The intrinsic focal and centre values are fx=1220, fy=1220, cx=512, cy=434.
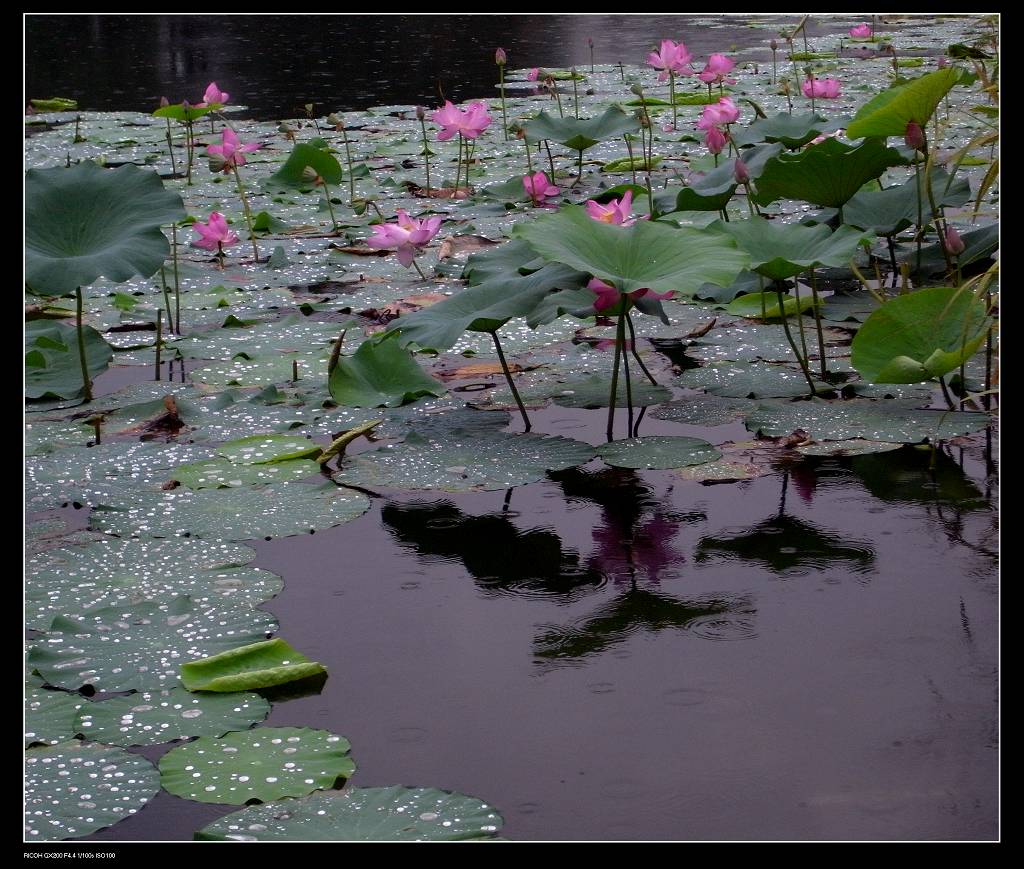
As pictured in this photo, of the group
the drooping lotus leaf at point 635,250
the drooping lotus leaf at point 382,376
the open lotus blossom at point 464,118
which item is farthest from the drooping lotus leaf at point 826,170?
the open lotus blossom at point 464,118

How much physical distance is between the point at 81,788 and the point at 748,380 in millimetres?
1443

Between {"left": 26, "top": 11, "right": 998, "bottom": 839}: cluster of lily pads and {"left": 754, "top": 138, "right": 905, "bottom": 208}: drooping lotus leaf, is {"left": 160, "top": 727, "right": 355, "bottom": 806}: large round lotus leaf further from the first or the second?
{"left": 754, "top": 138, "right": 905, "bottom": 208}: drooping lotus leaf

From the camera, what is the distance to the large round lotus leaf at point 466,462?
1.86 metres

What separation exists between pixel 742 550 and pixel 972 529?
311mm

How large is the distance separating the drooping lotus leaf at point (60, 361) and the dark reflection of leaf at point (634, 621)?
4.29 ft

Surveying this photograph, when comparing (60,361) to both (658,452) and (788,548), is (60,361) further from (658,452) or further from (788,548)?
(788,548)

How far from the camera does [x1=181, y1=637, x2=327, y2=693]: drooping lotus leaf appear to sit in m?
1.30

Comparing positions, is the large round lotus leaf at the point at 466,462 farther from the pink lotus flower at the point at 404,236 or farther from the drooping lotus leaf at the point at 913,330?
the pink lotus flower at the point at 404,236

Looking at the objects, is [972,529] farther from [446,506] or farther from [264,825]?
[264,825]

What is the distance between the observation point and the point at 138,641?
1.40m

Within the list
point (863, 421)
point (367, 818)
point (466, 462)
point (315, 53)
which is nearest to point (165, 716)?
point (367, 818)

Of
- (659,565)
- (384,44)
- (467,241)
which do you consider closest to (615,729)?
(659,565)

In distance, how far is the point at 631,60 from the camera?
8875mm

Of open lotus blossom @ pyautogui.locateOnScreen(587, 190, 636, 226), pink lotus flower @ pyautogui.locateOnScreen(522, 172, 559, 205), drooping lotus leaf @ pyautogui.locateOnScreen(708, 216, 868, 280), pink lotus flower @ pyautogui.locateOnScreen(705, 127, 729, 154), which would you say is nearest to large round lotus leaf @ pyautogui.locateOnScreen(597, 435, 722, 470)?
drooping lotus leaf @ pyautogui.locateOnScreen(708, 216, 868, 280)
